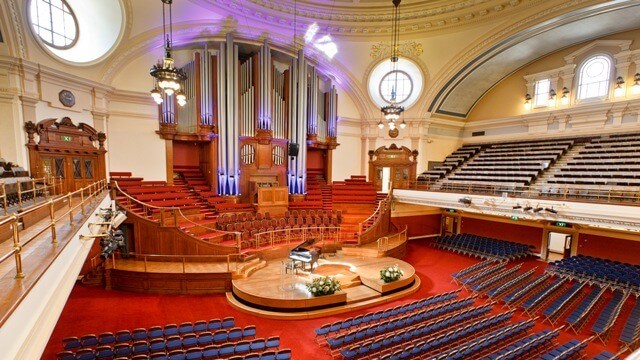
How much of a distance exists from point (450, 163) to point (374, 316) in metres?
13.2

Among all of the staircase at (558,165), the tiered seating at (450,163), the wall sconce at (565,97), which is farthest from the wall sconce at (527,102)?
the tiered seating at (450,163)

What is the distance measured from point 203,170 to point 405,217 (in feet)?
38.6

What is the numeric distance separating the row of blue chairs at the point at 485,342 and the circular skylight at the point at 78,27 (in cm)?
1440

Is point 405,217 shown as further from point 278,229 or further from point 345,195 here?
point 278,229

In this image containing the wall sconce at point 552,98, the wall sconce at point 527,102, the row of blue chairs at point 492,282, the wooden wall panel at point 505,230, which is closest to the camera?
the row of blue chairs at point 492,282

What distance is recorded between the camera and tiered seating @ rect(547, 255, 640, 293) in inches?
417

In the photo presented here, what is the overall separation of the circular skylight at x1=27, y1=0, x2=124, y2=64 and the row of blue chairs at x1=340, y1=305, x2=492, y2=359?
12767 millimetres

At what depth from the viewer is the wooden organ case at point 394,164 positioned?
57.9 feet

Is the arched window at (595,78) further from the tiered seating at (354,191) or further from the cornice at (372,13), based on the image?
the tiered seating at (354,191)

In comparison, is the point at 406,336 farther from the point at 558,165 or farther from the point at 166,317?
the point at 558,165

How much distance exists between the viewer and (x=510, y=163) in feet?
51.1

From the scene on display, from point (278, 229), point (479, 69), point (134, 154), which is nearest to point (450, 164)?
point (479, 69)

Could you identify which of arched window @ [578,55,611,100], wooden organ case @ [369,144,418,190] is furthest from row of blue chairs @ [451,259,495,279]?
arched window @ [578,55,611,100]

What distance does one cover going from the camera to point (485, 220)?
17.2 m
